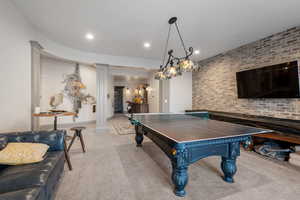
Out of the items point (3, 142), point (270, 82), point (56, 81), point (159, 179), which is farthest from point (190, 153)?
point (56, 81)

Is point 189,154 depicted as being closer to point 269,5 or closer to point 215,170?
point 215,170

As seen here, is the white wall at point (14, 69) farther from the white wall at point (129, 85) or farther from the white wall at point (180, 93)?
the white wall at point (129, 85)

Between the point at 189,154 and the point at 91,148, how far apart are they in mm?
2503

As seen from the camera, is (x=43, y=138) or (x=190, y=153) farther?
(x=43, y=138)

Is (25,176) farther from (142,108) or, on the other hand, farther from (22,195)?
(142,108)

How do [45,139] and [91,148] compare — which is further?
[91,148]

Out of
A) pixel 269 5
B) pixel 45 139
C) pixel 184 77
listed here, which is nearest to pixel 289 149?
pixel 269 5

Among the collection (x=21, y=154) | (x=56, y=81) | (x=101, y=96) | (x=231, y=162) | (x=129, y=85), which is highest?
(x=129, y=85)

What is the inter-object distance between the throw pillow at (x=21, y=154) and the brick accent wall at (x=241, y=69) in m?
4.80

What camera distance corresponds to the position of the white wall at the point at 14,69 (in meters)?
2.10

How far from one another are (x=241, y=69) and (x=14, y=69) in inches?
224

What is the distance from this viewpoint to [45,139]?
5.77ft

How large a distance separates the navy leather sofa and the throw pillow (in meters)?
0.05

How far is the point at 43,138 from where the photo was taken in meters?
1.76
